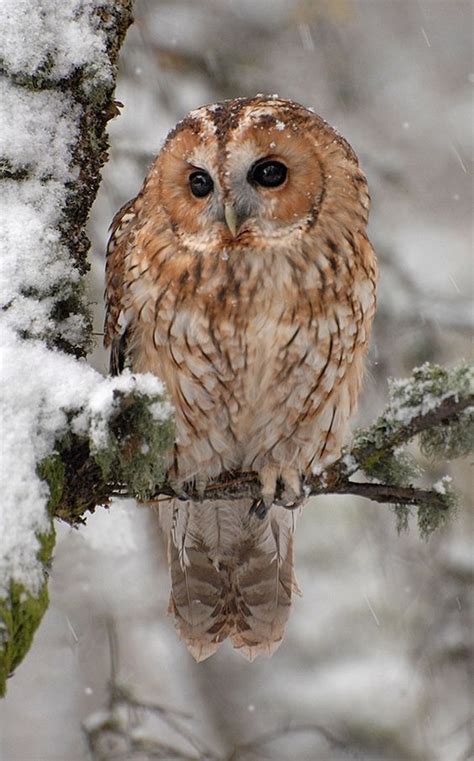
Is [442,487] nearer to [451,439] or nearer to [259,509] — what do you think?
[451,439]

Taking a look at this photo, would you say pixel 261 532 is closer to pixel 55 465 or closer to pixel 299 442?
pixel 299 442

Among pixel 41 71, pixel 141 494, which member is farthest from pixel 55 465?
pixel 41 71

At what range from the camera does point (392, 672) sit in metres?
5.45

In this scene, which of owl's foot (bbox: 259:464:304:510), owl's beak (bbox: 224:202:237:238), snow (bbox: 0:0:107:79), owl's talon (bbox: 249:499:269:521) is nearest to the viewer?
snow (bbox: 0:0:107:79)

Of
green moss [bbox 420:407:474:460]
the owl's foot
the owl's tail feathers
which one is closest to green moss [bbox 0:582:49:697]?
green moss [bbox 420:407:474:460]

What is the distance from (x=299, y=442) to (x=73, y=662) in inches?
155

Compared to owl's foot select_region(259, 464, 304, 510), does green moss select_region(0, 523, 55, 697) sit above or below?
below

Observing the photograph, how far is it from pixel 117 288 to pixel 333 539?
345 centimetres

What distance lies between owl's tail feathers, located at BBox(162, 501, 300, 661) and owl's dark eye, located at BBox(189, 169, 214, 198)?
1.14 m

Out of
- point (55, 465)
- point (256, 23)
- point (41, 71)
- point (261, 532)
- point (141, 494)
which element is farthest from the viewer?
point (256, 23)

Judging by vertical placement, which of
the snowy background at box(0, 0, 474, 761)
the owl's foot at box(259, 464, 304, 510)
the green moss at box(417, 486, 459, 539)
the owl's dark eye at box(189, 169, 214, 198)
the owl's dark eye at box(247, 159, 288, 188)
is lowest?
the green moss at box(417, 486, 459, 539)

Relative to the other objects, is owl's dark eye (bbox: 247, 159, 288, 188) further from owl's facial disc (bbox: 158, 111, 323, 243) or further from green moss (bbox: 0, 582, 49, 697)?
green moss (bbox: 0, 582, 49, 697)

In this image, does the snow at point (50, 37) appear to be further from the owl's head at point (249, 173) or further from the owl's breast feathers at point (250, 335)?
the owl's breast feathers at point (250, 335)

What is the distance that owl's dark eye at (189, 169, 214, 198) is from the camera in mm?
2535
